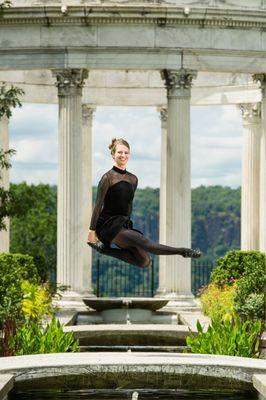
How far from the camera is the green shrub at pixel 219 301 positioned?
90562mm

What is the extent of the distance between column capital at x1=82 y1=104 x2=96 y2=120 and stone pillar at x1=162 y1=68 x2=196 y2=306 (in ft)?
105

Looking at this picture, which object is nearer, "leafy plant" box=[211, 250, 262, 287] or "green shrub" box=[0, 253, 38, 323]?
"green shrub" box=[0, 253, 38, 323]

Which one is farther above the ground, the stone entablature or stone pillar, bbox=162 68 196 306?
the stone entablature

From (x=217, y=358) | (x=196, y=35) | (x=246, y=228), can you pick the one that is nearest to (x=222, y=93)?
(x=246, y=228)

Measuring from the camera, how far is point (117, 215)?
48688mm

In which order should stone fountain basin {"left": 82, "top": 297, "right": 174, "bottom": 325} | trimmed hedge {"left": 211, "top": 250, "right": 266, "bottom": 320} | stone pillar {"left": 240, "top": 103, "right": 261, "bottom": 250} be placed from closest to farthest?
trimmed hedge {"left": 211, "top": 250, "right": 266, "bottom": 320} → stone fountain basin {"left": 82, "top": 297, "right": 174, "bottom": 325} → stone pillar {"left": 240, "top": 103, "right": 261, "bottom": 250}

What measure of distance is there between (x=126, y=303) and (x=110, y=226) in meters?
65.0

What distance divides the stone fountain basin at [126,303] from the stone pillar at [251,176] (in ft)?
116

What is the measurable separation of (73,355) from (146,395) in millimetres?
5230

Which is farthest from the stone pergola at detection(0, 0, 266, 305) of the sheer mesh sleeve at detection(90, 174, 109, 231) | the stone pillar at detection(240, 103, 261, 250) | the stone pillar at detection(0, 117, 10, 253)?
the sheer mesh sleeve at detection(90, 174, 109, 231)

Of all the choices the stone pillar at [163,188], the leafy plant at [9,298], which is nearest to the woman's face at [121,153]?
the leafy plant at [9,298]

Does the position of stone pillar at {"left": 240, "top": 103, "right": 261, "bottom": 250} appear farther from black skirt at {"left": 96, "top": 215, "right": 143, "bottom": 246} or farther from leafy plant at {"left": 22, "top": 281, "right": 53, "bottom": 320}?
black skirt at {"left": 96, "top": 215, "right": 143, "bottom": 246}

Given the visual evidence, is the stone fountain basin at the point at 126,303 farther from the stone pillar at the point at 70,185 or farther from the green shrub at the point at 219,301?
the stone pillar at the point at 70,185

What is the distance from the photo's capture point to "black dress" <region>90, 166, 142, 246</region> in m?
48.4
